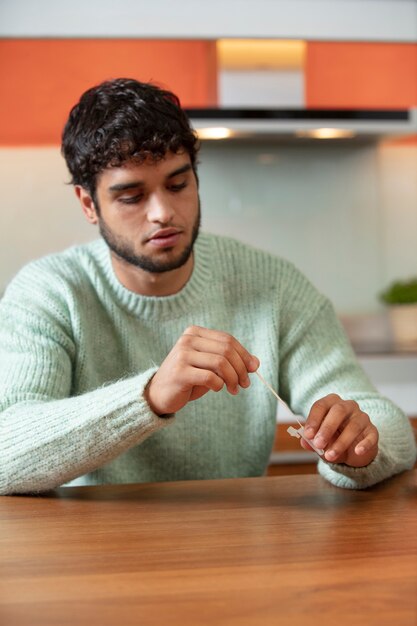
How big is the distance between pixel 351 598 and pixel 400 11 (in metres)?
2.51

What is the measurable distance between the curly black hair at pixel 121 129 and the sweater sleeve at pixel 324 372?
335 millimetres

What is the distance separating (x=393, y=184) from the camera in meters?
3.28

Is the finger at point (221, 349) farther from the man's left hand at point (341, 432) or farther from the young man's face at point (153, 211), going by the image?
the young man's face at point (153, 211)

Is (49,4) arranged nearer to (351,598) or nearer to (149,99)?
(149,99)

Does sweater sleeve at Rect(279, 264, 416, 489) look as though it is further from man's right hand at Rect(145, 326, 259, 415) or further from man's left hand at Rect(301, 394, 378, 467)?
man's right hand at Rect(145, 326, 259, 415)

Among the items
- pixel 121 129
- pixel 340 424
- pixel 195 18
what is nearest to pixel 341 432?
pixel 340 424

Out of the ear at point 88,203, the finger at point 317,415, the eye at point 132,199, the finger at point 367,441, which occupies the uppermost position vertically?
the eye at point 132,199

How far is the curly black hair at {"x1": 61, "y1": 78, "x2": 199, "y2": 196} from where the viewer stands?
159 cm

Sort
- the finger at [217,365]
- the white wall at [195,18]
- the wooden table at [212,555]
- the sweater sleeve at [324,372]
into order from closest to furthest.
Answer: the wooden table at [212,555]
the finger at [217,365]
the sweater sleeve at [324,372]
the white wall at [195,18]

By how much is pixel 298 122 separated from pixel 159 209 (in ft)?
4.89

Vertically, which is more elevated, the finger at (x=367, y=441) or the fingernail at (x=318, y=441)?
the fingernail at (x=318, y=441)

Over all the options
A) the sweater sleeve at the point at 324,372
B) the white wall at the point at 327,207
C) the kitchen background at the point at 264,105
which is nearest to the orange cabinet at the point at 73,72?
the kitchen background at the point at 264,105

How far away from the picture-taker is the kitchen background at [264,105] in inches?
115

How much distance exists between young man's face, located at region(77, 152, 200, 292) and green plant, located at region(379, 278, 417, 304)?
64.6 inches
